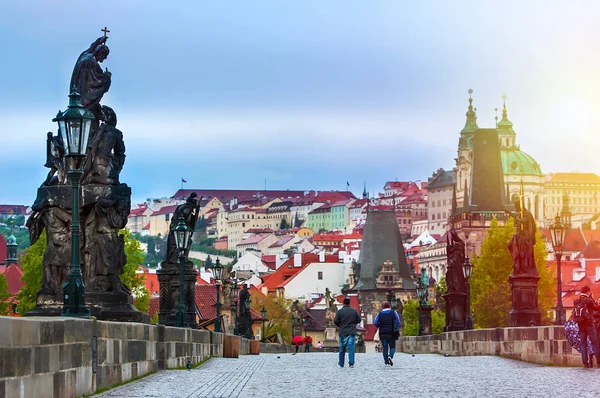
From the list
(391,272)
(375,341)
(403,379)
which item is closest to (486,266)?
(375,341)

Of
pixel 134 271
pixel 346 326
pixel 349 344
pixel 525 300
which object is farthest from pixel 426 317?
pixel 346 326

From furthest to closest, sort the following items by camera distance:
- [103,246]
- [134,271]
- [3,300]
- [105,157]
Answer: [3,300], [134,271], [105,157], [103,246]

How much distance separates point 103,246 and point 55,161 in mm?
1484

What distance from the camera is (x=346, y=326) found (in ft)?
97.6

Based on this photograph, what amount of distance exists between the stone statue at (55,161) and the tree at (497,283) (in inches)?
2512

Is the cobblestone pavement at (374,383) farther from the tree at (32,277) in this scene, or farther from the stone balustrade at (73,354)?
the tree at (32,277)

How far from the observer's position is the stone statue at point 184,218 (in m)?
36.3

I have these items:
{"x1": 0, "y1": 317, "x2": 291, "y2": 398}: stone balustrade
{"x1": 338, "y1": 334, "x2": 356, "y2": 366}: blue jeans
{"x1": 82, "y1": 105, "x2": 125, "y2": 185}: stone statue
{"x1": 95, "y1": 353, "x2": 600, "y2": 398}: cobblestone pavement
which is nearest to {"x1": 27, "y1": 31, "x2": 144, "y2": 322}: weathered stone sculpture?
{"x1": 82, "y1": 105, "x2": 125, "y2": 185}: stone statue

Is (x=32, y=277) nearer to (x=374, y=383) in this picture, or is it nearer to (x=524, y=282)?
(x=524, y=282)

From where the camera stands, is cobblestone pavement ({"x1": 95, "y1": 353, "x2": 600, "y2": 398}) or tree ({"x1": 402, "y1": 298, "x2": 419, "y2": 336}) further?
tree ({"x1": 402, "y1": 298, "x2": 419, "y2": 336})

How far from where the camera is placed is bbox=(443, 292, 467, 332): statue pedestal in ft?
162

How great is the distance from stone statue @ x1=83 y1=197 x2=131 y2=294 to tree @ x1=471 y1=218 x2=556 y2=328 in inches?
2521

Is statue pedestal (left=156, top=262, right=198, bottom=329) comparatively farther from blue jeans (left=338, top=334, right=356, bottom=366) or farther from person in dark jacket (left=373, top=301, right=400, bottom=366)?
blue jeans (left=338, top=334, right=356, bottom=366)

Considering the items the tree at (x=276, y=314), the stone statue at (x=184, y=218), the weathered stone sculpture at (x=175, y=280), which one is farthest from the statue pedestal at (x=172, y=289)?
the tree at (x=276, y=314)
